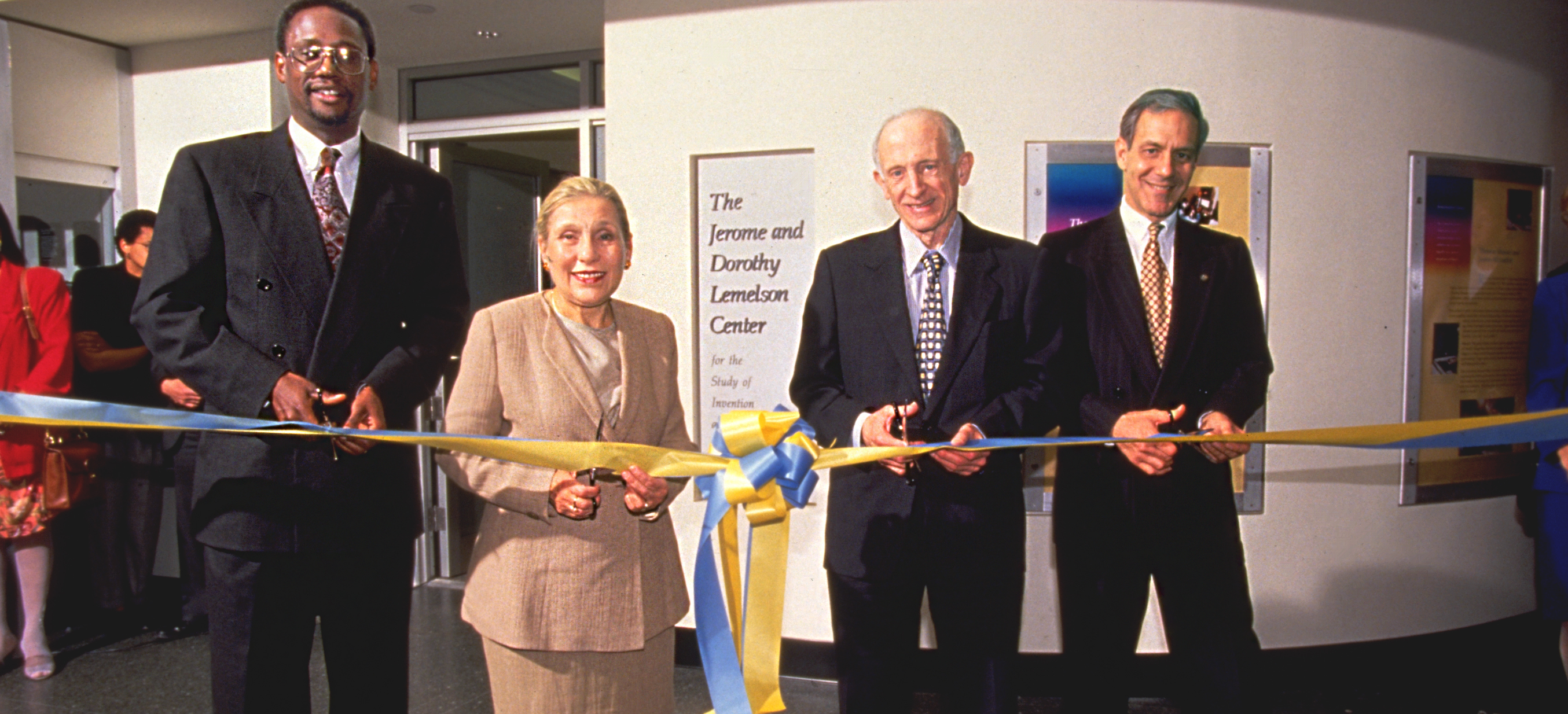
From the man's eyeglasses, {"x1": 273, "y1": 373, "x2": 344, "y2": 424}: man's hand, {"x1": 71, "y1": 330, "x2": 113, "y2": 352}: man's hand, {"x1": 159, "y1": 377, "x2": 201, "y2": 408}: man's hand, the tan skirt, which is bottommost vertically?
the tan skirt

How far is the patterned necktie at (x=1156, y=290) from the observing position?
201 cm

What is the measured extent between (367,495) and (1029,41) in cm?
246

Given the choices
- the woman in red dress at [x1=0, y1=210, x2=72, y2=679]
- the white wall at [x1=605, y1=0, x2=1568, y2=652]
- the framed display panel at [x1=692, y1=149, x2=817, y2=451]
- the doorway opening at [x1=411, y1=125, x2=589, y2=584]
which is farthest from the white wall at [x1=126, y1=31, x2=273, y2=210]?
the framed display panel at [x1=692, y1=149, x2=817, y2=451]

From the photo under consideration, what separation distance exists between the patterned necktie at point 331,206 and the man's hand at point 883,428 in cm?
118

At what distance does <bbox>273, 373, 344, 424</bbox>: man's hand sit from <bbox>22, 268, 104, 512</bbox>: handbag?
2.32 metres

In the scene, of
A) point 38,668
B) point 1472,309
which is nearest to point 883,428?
point 1472,309

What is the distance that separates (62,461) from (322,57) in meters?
2.54

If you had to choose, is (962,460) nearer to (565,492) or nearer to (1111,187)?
(565,492)

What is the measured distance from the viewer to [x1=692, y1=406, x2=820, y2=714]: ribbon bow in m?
1.65

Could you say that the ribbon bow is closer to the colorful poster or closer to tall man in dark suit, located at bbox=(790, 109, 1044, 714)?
tall man in dark suit, located at bbox=(790, 109, 1044, 714)

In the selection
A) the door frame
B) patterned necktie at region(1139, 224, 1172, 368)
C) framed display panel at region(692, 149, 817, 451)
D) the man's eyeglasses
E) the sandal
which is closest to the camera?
the man's eyeglasses

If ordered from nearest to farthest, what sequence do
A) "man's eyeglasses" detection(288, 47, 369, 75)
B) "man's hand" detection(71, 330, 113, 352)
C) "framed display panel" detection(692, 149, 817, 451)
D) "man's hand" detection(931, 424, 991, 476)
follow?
"man's eyeglasses" detection(288, 47, 369, 75)
"man's hand" detection(931, 424, 991, 476)
"framed display panel" detection(692, 149, 817, 451)
"man's hand" detection(71, 330, 113, 352)

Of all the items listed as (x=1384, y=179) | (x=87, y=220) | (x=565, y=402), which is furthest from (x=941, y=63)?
(x=87, y=220)

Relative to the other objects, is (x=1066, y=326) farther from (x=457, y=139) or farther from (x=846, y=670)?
(x=457, y=139)
